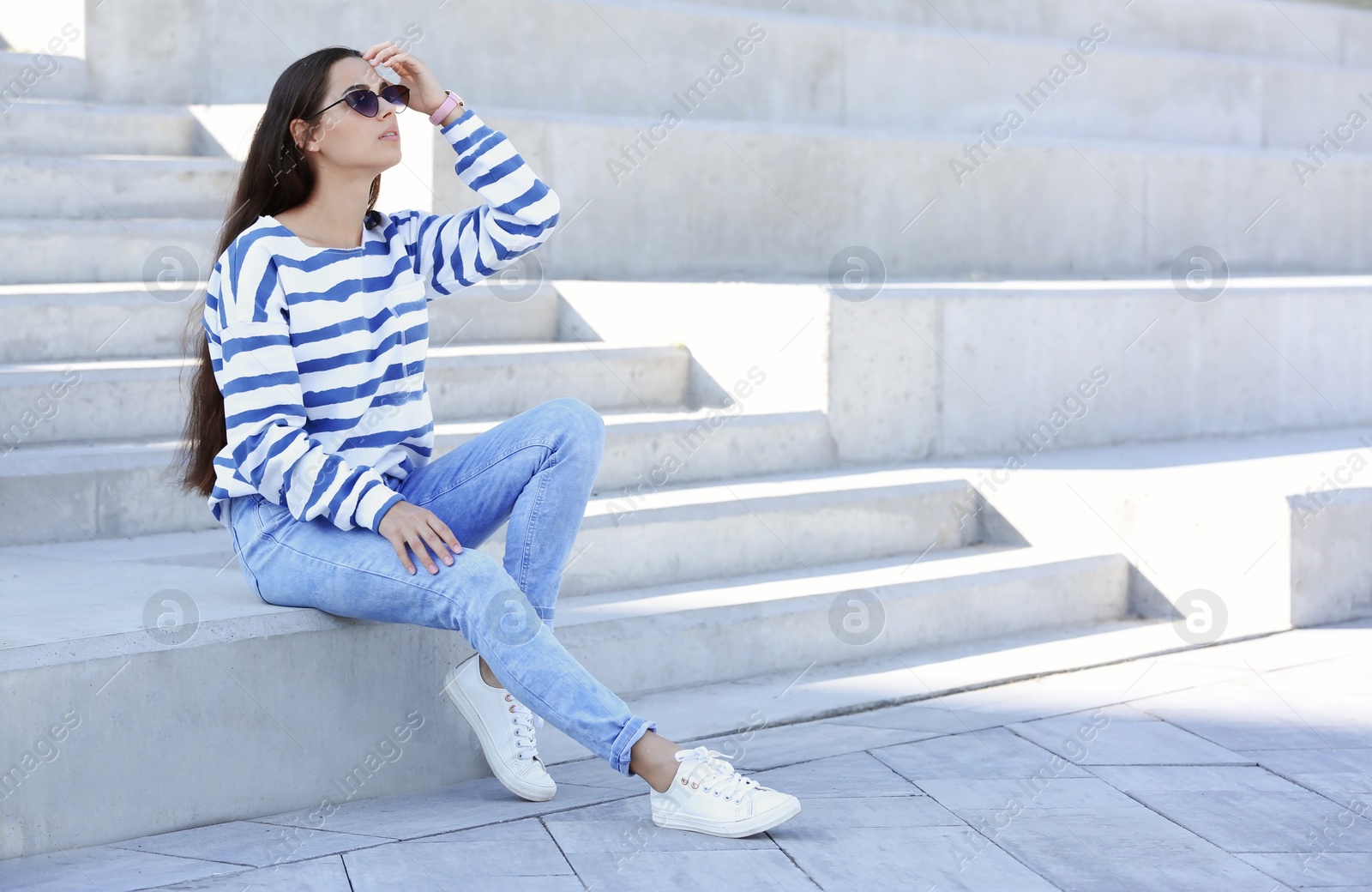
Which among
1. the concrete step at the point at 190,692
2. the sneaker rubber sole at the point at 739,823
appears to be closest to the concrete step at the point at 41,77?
the concrete step at the point at 190,692

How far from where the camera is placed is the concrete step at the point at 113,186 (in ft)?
14.0

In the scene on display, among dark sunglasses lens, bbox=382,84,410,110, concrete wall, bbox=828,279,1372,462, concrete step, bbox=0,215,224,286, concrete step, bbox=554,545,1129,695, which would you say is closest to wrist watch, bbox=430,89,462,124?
dark sunglasses lens, bbox=382,84,410,110

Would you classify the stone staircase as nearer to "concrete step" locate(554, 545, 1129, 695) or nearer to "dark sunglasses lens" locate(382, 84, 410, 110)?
"concrete step" locate(554, 545, 1129, 695)

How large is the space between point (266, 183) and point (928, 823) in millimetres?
1524

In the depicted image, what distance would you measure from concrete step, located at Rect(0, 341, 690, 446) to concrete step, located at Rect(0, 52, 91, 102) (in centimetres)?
165

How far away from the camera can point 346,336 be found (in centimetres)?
243

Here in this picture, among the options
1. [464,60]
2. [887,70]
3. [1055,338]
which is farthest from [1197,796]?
[887,70]

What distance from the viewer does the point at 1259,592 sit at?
3855 mm

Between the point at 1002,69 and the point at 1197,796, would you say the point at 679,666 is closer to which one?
the point at 1197,796

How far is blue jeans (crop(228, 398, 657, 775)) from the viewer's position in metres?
2.29

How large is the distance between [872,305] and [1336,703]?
1.76 m

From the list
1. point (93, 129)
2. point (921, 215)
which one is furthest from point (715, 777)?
point (921, 215)

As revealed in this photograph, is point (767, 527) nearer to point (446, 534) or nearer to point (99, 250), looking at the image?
point (446, 534)

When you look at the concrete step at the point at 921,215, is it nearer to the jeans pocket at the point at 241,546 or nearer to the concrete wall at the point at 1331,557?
the jeans pocket at the point at 241,546
